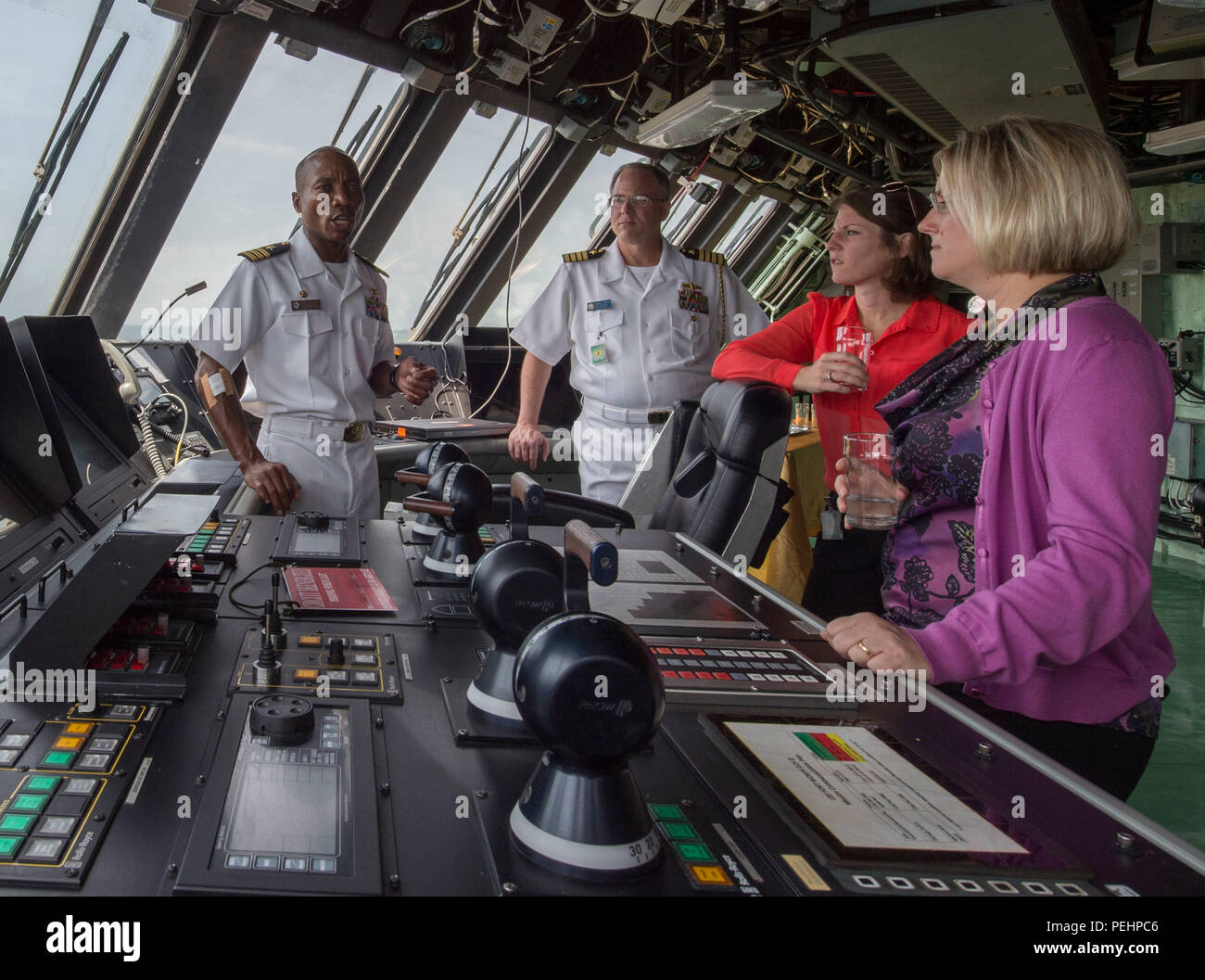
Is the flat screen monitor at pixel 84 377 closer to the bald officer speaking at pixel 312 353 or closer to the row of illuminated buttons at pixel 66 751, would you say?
the bald officer speaking at pixel 312 353

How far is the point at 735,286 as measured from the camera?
327 centimetres

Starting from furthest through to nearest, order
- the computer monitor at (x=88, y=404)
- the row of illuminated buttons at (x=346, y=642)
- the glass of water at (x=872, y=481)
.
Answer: the computer monitor at (x=88, y=404)
the glass of water at (x=872, y=481)
the row of illuminated buttons at (x=346, y=642)

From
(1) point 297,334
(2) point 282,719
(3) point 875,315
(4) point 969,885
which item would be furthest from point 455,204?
(4) point 969,885

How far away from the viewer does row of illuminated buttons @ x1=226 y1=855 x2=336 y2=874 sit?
2.13 feet

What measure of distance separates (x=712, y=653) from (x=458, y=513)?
→ 503 mm

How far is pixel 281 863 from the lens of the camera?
655mm

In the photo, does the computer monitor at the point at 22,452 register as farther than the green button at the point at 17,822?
Yes

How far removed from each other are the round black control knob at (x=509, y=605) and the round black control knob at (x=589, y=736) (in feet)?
0.84

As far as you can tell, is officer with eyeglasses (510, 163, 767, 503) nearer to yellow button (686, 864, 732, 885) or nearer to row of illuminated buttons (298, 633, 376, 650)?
row of illuminated buttons (298, 633, 376, 650)

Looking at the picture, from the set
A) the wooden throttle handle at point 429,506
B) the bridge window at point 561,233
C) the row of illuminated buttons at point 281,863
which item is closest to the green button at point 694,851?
the row of illuminated buttons at point 281,863

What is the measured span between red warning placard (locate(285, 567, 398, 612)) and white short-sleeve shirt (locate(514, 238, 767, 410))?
1.60m

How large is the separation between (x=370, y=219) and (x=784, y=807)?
15.9 feet

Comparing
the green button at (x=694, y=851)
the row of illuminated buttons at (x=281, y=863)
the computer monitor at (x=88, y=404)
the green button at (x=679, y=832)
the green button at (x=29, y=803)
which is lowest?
the green button at (x=29, y=803)

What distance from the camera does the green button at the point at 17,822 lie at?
67 centimetres
